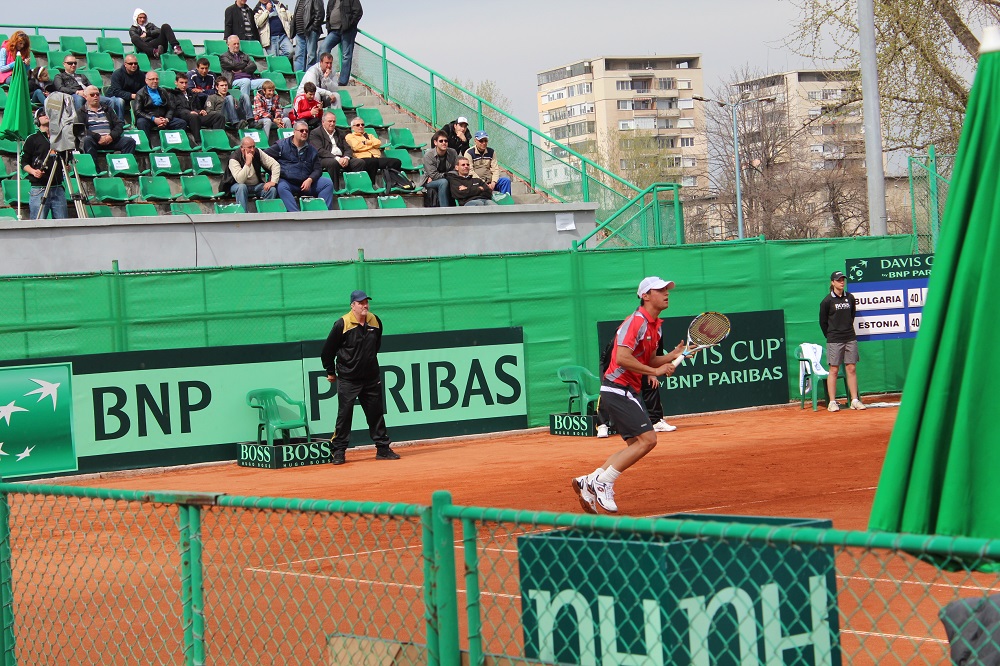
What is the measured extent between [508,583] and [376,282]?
1060cm

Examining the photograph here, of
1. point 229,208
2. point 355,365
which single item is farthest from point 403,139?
point 355,365

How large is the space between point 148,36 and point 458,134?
7.52 metres

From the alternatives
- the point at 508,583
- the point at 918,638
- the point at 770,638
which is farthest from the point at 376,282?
the point at 770,638

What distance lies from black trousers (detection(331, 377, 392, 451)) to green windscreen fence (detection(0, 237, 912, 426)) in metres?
1.93

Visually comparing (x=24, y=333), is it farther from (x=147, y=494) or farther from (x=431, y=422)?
(x=147, y=494)

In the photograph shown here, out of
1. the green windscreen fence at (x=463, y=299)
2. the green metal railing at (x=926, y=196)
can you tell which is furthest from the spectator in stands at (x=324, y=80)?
the green metal railing at (x=926, y=196)

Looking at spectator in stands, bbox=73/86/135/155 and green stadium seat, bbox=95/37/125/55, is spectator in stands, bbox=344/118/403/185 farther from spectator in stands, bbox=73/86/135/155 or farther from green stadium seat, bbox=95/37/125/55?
green stadium seat, bbox=95/37/125/55

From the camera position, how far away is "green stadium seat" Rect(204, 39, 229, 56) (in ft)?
91.5

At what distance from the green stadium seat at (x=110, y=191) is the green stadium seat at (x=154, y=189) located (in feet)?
0.84

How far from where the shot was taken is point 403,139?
25.8 meters

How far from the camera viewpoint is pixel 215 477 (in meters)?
15.8

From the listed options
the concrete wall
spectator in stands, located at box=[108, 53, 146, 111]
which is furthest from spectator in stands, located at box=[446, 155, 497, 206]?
spectator in stands, located at box=[108, 53, 146, 111]

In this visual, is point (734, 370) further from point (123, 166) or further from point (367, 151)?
point (123, 166)

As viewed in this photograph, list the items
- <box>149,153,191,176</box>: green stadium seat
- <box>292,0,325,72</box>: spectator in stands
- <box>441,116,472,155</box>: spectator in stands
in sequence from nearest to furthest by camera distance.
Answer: <box>149,153,191,176</box>: green stadium seat, <box>441,116,472,155</box>: spectator in stands, <box>292,0,325,72</box>: spectator in stands
